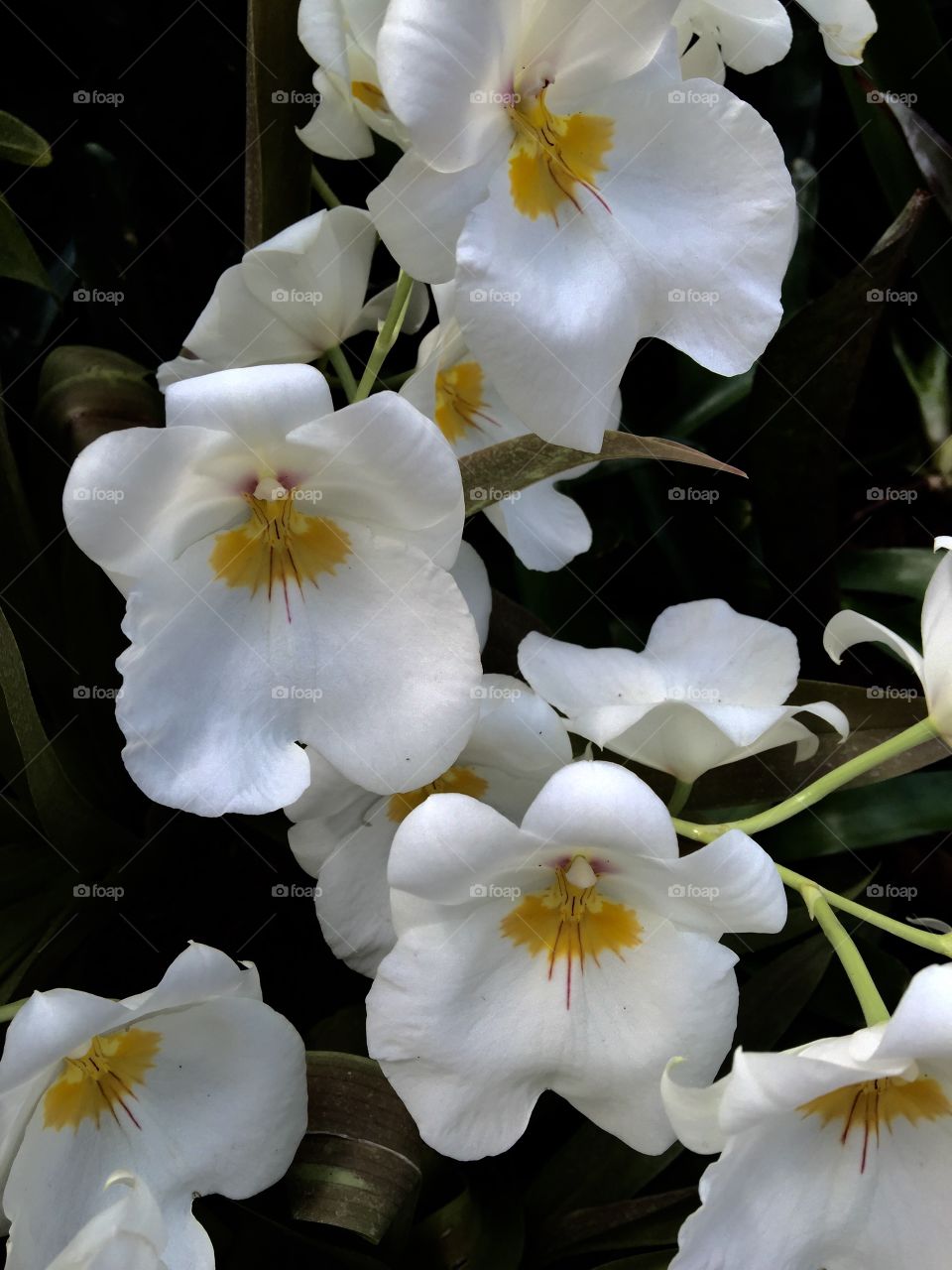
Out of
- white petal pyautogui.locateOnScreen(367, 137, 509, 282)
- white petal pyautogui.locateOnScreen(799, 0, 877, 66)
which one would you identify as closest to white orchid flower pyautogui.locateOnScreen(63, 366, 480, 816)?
white petal pyautogui.locateOnScreen(367, 137, 509, 282)

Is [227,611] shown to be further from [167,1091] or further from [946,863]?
[946,863]

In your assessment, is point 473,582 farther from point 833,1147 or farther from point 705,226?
point 833,1147

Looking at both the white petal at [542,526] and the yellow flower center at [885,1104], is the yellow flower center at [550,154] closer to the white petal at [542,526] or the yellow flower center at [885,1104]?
the white petal at [542,526]

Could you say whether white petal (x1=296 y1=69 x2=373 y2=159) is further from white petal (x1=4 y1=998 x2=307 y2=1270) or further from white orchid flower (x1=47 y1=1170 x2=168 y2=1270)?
white orchid flower (x1=47 y1=1170 x2=168 y2=1270)

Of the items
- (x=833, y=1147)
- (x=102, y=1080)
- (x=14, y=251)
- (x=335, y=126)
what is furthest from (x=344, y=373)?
(x=833, y=1147)

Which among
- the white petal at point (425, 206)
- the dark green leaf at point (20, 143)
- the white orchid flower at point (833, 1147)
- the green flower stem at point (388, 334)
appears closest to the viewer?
the white orchid flower at point (833, 1147)

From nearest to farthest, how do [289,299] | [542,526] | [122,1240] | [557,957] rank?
[122,1240]
[557,957]
[289,299]
[542,526]

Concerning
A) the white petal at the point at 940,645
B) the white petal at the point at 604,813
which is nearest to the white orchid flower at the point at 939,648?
the white petal at the point at 940,645
